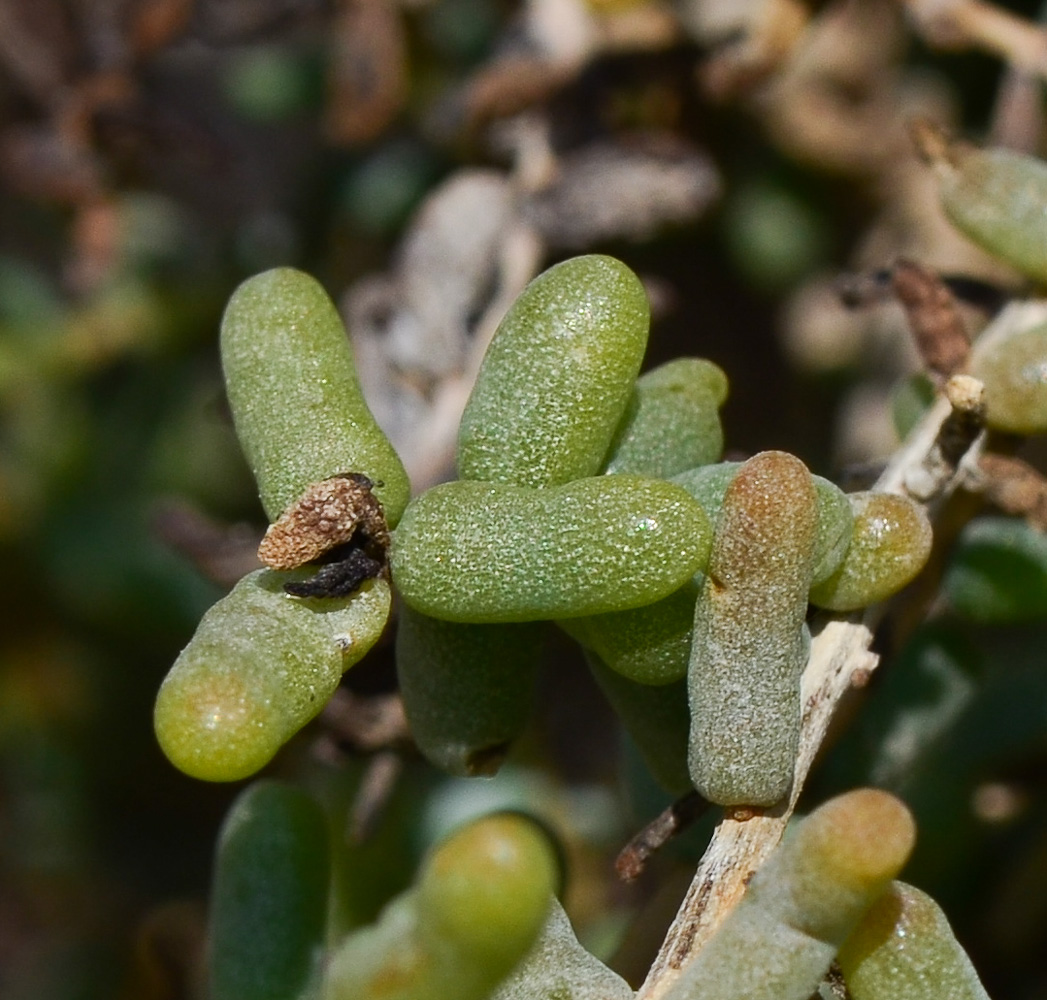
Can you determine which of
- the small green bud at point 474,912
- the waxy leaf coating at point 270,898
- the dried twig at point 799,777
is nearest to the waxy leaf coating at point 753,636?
the dried twig at point 799,777

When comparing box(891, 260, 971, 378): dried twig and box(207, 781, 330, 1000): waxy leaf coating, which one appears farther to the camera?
box(891, 260, 971, 378): dried twig

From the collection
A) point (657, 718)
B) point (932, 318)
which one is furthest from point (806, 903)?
point (932, 318)

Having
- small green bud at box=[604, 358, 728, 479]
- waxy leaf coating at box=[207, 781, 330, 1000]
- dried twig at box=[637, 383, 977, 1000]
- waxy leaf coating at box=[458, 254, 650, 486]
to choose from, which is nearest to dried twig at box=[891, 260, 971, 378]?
dried twig at box=[637, 383, 977, 1000]

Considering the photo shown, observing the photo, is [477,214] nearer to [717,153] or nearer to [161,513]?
[717,153]

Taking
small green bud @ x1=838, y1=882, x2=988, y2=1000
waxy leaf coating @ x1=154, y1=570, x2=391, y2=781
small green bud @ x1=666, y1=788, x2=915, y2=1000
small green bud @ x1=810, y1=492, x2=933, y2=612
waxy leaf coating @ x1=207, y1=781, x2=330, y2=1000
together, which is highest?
waxy leaf coating @ x1=154, y1=570, x2=391, y2=781

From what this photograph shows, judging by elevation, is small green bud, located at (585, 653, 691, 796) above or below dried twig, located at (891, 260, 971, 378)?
below

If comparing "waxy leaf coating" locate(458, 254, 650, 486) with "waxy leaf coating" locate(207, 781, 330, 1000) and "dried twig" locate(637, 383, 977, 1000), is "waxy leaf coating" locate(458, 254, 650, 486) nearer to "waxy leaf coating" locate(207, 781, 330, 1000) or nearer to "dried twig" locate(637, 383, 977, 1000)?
"dried twig" locate(637, 383, 977, 1000)

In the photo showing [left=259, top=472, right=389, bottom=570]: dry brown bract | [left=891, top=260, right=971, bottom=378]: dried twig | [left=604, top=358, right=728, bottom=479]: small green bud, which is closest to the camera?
[left=259, top=472, right=389, bottom=570]: dry brown bract

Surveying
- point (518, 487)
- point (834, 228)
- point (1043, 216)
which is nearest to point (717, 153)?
point (834, 228)

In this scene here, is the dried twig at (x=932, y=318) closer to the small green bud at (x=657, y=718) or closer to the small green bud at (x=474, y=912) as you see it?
the small green bud at (x=657, y=718)

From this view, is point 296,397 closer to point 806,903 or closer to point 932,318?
point 806,903

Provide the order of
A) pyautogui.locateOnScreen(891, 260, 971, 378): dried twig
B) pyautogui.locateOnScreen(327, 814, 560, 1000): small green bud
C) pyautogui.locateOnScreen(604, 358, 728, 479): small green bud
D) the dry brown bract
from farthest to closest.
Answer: pyautogui.locateOnScreen(891, 260, 971, 378): dried twig
pyautogui.locateOnScreen(604, 358, 728, 479): small green bud
the dry brown bract
pyautogui.locateOnScreen(327, 814, 560, 1000): small green bud
